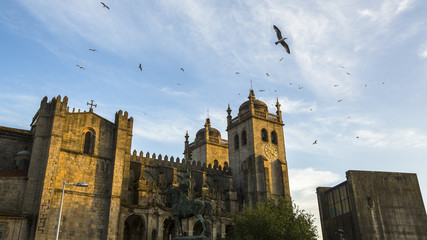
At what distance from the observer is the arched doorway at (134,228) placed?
41.1 m

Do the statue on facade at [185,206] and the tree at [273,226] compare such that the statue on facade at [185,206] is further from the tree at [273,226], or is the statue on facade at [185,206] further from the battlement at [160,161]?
the battlement at [160,161]

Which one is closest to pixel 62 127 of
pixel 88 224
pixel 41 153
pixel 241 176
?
pixel 41 153

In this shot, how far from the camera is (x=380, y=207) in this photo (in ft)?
145

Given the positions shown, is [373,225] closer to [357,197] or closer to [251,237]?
[357,197]

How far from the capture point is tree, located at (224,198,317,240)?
34066 mm

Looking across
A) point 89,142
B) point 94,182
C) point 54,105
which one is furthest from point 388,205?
point 54,105

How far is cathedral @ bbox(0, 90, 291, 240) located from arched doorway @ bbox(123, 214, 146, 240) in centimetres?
11

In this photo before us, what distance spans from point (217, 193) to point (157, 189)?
10.2 m

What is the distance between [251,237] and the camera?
33719 mm

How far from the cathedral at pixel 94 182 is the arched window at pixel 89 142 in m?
0.06

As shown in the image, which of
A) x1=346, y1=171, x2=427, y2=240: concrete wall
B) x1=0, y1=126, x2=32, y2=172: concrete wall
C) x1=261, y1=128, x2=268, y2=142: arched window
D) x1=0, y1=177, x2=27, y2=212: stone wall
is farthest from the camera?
x1=261, y1=128, x2=268, y2=142: arched window

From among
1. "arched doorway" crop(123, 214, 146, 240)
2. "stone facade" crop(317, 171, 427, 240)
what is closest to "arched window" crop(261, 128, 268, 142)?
"stone facade" crop(317, 171, 427, 240)

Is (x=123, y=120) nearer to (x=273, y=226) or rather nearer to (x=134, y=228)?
(x=134, y=228)

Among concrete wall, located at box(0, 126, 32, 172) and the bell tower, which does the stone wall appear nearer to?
concrete wall, located at box(0, 126, 32, 172)
